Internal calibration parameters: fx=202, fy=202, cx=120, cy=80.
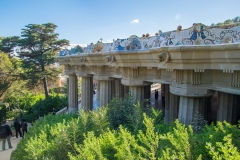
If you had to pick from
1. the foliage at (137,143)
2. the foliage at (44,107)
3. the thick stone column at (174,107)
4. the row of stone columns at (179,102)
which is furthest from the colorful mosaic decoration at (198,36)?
the foliage at (44,107)

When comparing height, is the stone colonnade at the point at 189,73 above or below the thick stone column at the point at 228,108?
above

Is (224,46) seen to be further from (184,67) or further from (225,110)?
(225,110)

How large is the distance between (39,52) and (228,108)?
26.2 meters

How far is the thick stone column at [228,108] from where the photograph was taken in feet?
31.1

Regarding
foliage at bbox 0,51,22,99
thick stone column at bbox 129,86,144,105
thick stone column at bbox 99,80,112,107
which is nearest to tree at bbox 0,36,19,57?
foliage at bbox 0,51,22,99

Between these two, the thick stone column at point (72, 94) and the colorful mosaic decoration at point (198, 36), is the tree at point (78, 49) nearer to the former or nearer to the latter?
the thick stone column at point (72, 94)

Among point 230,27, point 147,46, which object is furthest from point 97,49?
point 230,27

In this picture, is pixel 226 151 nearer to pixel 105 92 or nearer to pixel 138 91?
pixel 138 91

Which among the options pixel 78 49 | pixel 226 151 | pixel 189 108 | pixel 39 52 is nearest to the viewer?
pixel 226 151

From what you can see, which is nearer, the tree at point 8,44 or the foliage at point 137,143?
the foliage at point 137,143

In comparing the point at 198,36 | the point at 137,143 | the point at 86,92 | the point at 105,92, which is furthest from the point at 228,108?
the point at 86,92

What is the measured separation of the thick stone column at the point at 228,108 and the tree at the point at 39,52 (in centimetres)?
2412

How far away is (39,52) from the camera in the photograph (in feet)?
95.1

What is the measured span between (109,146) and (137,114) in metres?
1.81
